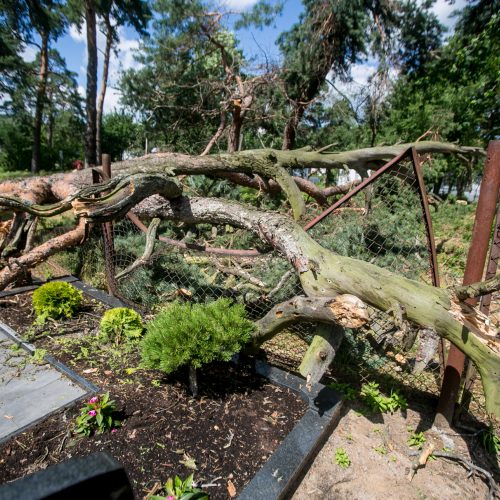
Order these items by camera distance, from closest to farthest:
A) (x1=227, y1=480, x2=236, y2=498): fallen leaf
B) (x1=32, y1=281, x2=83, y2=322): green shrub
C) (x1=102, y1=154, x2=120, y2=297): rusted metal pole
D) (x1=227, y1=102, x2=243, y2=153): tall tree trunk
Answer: (x1=227, y1=480, x2=236, y2=498): fallen leaf < (x1=32, y1=281, x2=83, y2=322): green shrub < (x1=102, y1=154, x2=120, y2=297): rusted metal pole < (x1=227, y1=102, x2=243, y2=153): tall tree trunk

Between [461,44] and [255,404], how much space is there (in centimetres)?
1345

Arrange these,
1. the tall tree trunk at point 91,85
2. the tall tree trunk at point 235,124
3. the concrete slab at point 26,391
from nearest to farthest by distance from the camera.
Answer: the concrete slab at point 26,391
the tall tree trunk at point 235,124
the tall tree trunk at point 91,85

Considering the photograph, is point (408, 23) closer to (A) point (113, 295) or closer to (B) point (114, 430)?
(A) point (113, 295)

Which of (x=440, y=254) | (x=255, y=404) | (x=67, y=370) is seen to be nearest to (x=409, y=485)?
(x=255, y=404)

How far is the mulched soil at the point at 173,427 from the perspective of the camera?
5.55ft

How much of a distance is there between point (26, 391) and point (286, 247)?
7.08 ft

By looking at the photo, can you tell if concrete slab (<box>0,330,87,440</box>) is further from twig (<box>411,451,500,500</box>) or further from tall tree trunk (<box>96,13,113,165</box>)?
tall tree trunk (<box>96,13,113,165</box>)

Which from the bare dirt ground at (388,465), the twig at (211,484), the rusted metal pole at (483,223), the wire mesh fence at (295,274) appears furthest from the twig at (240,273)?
the twig at (211,484)

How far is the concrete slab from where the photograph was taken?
1965mm

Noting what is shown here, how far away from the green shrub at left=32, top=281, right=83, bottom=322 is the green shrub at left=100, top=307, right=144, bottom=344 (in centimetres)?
59

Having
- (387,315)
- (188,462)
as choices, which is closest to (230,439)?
(188,462)

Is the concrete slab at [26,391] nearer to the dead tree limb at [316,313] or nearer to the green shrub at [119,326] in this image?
the green shrub at [119,326]

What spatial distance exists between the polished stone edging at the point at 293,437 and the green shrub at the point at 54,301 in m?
0.36

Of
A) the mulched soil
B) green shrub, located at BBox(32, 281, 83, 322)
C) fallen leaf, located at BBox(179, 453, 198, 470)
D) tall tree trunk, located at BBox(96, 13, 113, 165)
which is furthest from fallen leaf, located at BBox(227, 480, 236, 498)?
tall tree trunk, located at BBox(96, 13, 113, 165)
